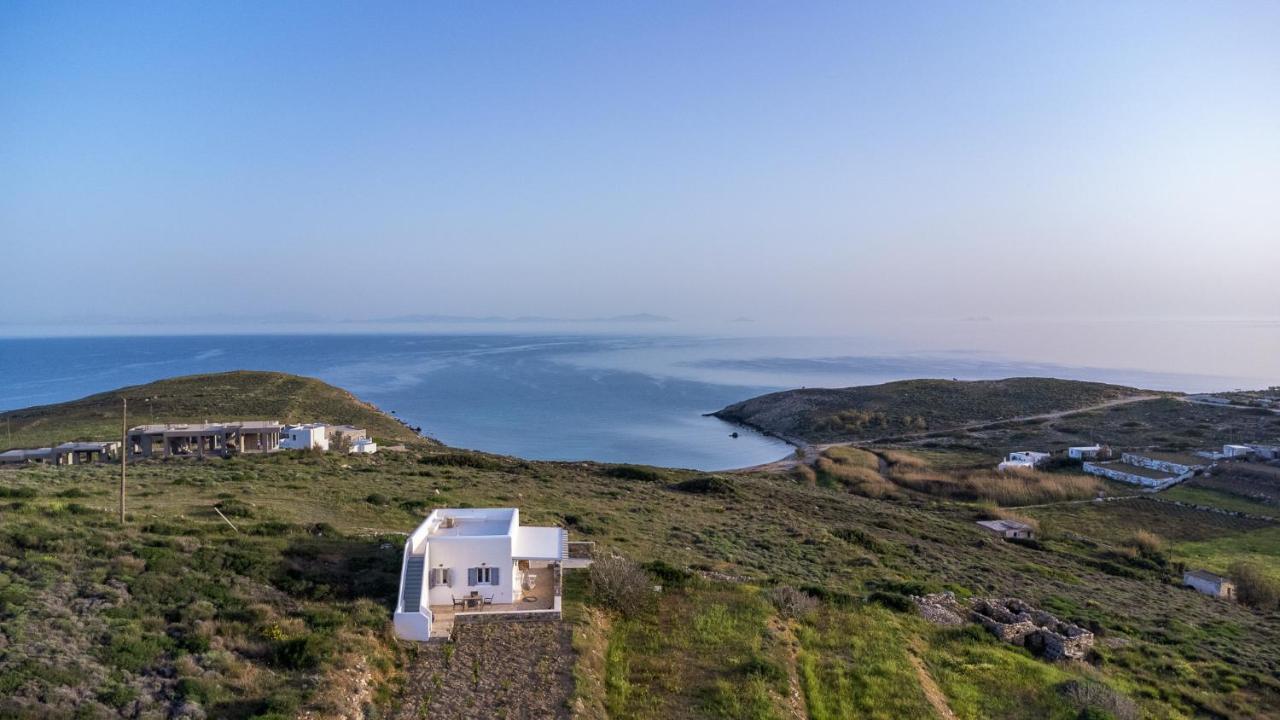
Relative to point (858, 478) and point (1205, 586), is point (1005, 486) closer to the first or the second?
point (858, 478)

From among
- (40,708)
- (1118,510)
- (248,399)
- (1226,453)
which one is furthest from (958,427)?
(40,708)

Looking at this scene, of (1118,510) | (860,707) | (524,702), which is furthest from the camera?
(1118,510)

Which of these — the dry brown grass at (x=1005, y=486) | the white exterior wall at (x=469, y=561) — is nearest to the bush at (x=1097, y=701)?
the white exterior wall at (x=469, y=561)

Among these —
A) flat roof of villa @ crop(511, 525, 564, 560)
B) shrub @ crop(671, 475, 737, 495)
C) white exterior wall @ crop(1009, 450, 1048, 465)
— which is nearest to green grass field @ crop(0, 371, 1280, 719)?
flat roof of villa @ crop(511, 525, 564, 560)

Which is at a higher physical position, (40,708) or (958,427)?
(40,708)

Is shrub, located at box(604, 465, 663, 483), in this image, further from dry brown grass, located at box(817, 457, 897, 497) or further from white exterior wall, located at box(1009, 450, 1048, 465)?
white exterior wall, located at box(1009, 450, 1048, 465)

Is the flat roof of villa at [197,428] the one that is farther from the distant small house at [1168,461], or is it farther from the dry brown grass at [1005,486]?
the distant small house at [1168,461]

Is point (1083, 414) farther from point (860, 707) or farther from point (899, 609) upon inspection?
point (860, 707)
